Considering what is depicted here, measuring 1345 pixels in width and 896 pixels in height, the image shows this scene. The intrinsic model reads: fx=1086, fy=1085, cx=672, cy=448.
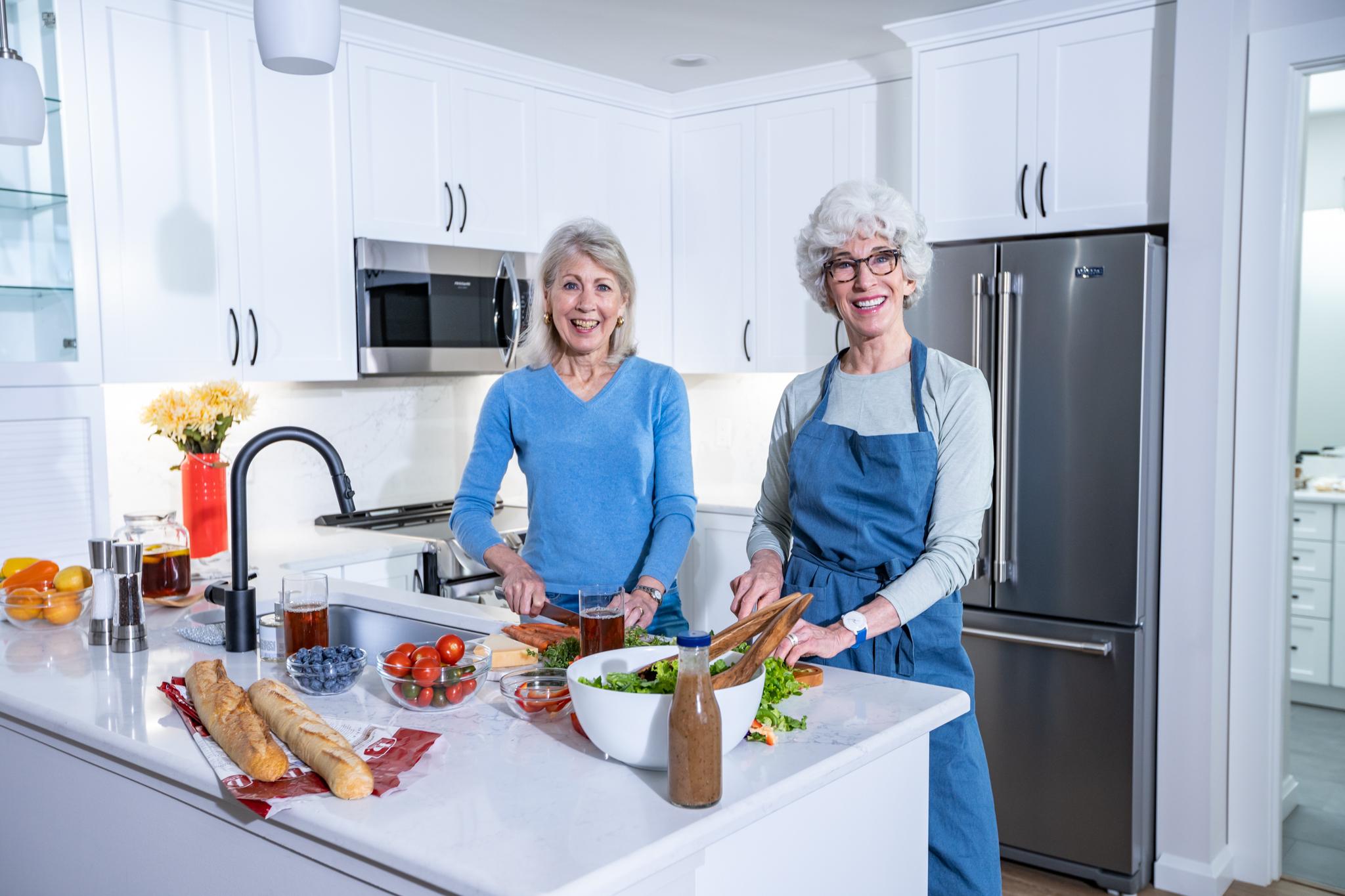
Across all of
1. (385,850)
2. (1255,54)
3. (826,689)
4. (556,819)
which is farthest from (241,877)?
(1255,54)

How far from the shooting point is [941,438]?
1825 mm

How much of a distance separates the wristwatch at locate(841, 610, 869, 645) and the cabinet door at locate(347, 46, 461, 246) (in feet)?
7.33

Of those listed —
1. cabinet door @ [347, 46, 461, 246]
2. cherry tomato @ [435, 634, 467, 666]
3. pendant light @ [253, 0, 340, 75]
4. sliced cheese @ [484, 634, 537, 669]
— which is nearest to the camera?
cherry tomato @ [435, 634, 467, 666]

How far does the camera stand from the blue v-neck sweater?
2.15 meters

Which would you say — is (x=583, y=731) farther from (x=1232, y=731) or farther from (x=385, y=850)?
(x=1232, y=731)

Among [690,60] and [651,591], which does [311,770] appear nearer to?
[651,591]

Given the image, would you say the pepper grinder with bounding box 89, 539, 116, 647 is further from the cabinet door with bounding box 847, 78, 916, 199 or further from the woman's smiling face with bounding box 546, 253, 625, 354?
the cabinet door with bounding box 847, 78, 916, 199

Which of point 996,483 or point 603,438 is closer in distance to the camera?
point 603,438

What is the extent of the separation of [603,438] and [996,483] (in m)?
1.39

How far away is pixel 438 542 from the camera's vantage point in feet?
10.6

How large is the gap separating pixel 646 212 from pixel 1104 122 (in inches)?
69.4

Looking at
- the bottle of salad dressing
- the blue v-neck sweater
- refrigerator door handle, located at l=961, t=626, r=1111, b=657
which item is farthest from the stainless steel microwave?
the bottle of salad dressing

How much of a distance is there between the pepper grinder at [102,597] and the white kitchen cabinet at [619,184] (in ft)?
7.13

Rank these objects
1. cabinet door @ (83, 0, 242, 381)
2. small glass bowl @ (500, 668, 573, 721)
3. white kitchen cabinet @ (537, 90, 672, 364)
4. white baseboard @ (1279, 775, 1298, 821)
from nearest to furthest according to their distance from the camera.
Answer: small glass bowl @ (500, 668, 573, 721) < cabinet door @ (83, 0, 242, 381) < white baseboard @ (1279, 775, 1298, 821) < white kitchen cabinet @ (537, 90, 672, 364)
